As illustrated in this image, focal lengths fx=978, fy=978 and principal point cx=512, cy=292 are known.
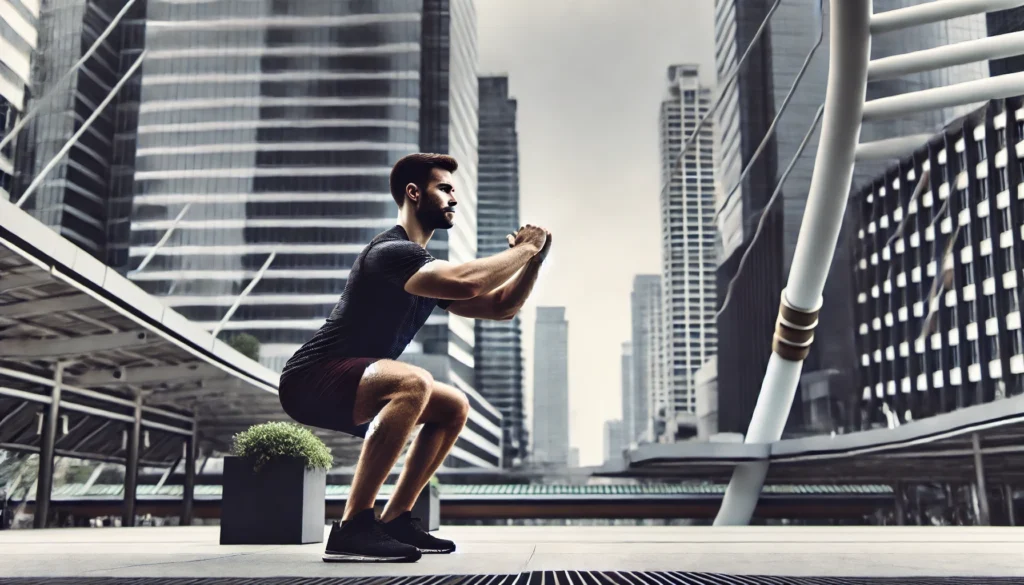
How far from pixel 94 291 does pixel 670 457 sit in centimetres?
1362

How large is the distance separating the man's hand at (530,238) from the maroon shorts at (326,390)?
78cm

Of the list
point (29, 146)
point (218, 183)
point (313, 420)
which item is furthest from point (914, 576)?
point (218, 183)

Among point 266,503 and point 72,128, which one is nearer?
point 266,503

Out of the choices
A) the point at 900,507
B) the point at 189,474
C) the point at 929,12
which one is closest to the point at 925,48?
the point at 900,507

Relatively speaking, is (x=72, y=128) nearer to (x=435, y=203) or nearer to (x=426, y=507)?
(x=426, y=507)

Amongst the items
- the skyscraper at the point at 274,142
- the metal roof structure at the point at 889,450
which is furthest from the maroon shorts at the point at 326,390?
the skyscraper at the point at 274,142

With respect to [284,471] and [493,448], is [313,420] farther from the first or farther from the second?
[493,448]

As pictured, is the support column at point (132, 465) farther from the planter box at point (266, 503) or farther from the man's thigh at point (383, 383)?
the man's thigh at point (383, 383)

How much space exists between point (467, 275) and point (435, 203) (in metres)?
0.66

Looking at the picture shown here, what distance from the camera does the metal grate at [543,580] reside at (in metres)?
2.98

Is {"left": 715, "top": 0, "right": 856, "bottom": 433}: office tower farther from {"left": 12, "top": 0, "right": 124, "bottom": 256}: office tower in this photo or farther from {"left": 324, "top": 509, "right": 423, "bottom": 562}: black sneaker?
{"left": 324, "top": 509, "right": 423, "bottom": 562}: black sneaker

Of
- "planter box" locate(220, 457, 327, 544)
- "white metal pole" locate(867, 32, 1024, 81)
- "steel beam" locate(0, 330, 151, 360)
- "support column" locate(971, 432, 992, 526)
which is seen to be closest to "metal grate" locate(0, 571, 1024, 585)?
"planter box" locate(220, 457, 327, 544)

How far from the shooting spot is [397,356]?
13.8ft

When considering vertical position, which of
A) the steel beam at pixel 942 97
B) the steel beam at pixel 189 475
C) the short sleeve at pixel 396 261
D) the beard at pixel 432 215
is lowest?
the steel beam at pixel 189 475
